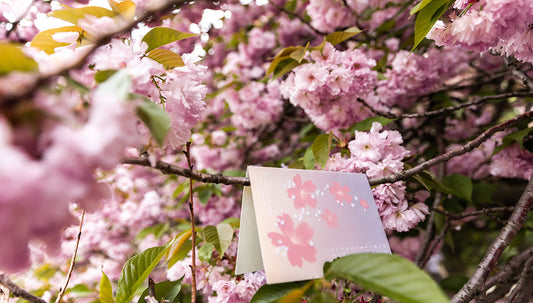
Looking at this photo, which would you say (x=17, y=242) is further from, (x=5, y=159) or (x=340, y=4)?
(x=340, y=4)

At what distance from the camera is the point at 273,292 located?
1.97 ft

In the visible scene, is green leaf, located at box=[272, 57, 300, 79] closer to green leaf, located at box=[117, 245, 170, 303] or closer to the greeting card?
the greeting card

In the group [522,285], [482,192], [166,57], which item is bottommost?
[482,192]

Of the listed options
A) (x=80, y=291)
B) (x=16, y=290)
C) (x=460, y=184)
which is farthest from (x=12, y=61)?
(x=460, y=184)

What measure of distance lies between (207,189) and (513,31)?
1.35m

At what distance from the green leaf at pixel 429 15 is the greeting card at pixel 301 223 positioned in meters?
0.45

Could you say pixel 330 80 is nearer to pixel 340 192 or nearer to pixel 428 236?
pixel 340 192

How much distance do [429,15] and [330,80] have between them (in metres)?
0.38

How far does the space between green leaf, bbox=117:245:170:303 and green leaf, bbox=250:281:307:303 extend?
255 millimetres

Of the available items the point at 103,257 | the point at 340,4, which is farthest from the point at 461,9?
the point at 103,257

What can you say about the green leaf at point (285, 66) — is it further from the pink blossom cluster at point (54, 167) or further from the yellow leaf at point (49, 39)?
the pink blossom cluster at point (54, 167)

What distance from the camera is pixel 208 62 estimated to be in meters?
3.02

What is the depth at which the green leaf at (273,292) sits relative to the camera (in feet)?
1.92

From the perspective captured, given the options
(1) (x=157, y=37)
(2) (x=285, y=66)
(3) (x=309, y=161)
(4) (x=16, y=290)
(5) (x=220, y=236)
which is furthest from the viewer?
(2) (x=285, y=66)
